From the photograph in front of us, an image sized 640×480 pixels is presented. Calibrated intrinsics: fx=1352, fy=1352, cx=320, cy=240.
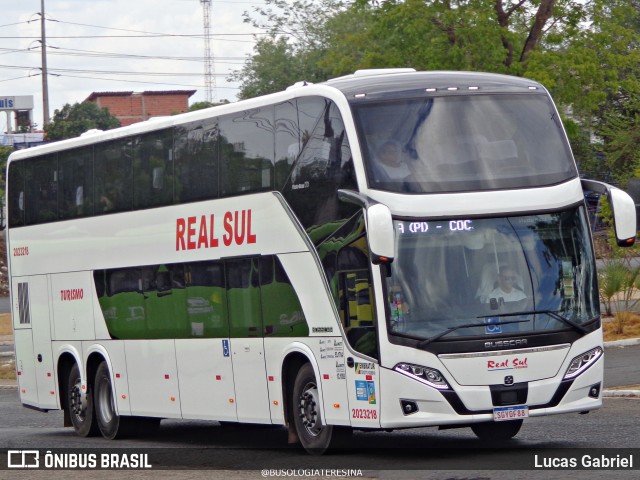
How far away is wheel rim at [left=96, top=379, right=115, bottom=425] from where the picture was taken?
20297 millimetres

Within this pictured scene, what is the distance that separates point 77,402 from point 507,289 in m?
9.72

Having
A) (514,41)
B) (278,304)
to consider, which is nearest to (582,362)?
(278,304)

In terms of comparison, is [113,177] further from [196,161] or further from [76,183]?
[196,161]

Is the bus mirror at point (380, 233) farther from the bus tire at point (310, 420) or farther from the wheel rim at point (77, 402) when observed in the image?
the wheel rim at point (77, 402)

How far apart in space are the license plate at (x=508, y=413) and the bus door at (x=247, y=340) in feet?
11.2

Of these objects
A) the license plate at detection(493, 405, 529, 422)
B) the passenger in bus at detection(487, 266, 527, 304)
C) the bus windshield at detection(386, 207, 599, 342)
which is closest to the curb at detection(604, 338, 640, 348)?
the bus windshield at detection(386, 207, 599, 342)

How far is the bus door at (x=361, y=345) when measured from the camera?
44.6 ft

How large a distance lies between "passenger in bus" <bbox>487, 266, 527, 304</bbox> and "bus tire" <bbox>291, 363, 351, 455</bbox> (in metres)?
2.35

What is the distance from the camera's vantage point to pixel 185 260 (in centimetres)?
1744

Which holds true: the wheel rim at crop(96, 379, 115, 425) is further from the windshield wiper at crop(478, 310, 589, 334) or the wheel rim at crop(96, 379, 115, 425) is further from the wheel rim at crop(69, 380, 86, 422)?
the windshield wiper at crop(478, 310, 589, 334)

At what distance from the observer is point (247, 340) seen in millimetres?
16188

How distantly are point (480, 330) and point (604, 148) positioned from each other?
3399cm

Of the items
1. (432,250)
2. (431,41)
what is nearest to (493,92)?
(432,250)

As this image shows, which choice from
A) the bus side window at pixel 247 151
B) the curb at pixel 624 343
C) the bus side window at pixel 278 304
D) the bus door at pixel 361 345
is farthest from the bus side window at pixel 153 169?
the curb at pixel 624 343
